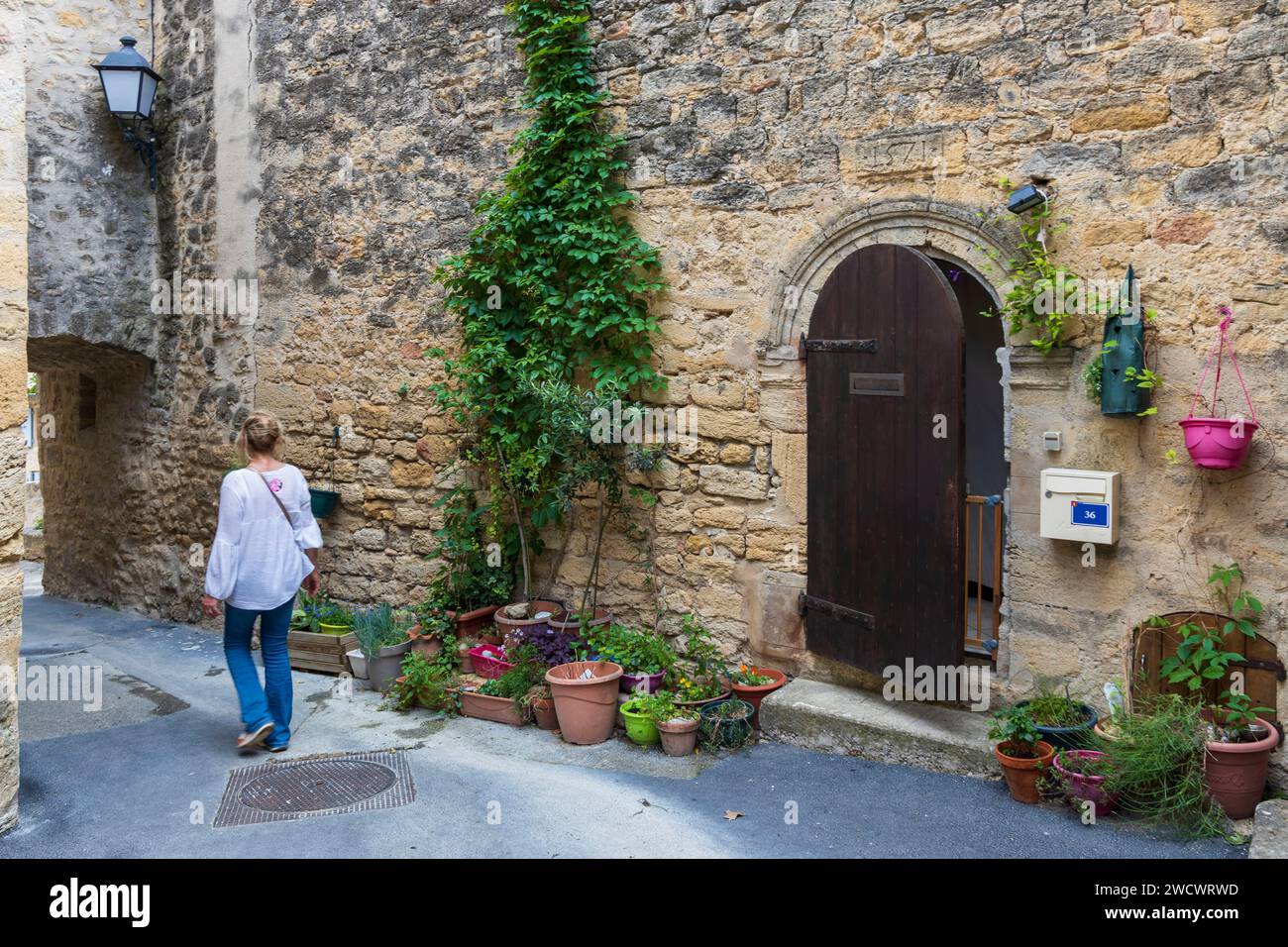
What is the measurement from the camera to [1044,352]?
14.7 feet

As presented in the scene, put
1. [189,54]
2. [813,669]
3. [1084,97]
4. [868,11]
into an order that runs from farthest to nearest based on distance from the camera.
A: [189,54] < [813,669] < [868,11] < [1084,97]

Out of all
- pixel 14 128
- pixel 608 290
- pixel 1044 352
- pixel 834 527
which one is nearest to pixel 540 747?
pixel 834 527

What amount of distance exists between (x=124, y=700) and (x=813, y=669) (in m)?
3.96

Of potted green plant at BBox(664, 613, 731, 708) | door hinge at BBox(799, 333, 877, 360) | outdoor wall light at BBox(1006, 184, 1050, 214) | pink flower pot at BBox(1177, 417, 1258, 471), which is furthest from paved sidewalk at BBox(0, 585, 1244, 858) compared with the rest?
outdoor wall light at BBox(1006, 184, 1050, 214)

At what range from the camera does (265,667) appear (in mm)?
5039

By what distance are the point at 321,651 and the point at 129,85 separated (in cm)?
486

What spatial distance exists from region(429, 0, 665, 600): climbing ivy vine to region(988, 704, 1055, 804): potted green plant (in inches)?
100

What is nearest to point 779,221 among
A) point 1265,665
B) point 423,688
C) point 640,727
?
point 640,727

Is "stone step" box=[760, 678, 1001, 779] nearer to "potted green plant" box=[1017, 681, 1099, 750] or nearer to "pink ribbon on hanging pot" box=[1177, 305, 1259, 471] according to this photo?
"potted green plant" box=[1017, 681, 1099, 750]

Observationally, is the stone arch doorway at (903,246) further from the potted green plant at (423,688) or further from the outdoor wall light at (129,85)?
the outdoor wall light at (129,85)

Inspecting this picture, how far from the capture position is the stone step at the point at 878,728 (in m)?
4.54

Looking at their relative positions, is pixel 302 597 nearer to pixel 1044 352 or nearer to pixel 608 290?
pixel 608 290

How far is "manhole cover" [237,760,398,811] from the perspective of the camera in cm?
435

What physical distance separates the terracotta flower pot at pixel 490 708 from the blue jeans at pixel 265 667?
37.8 inches
